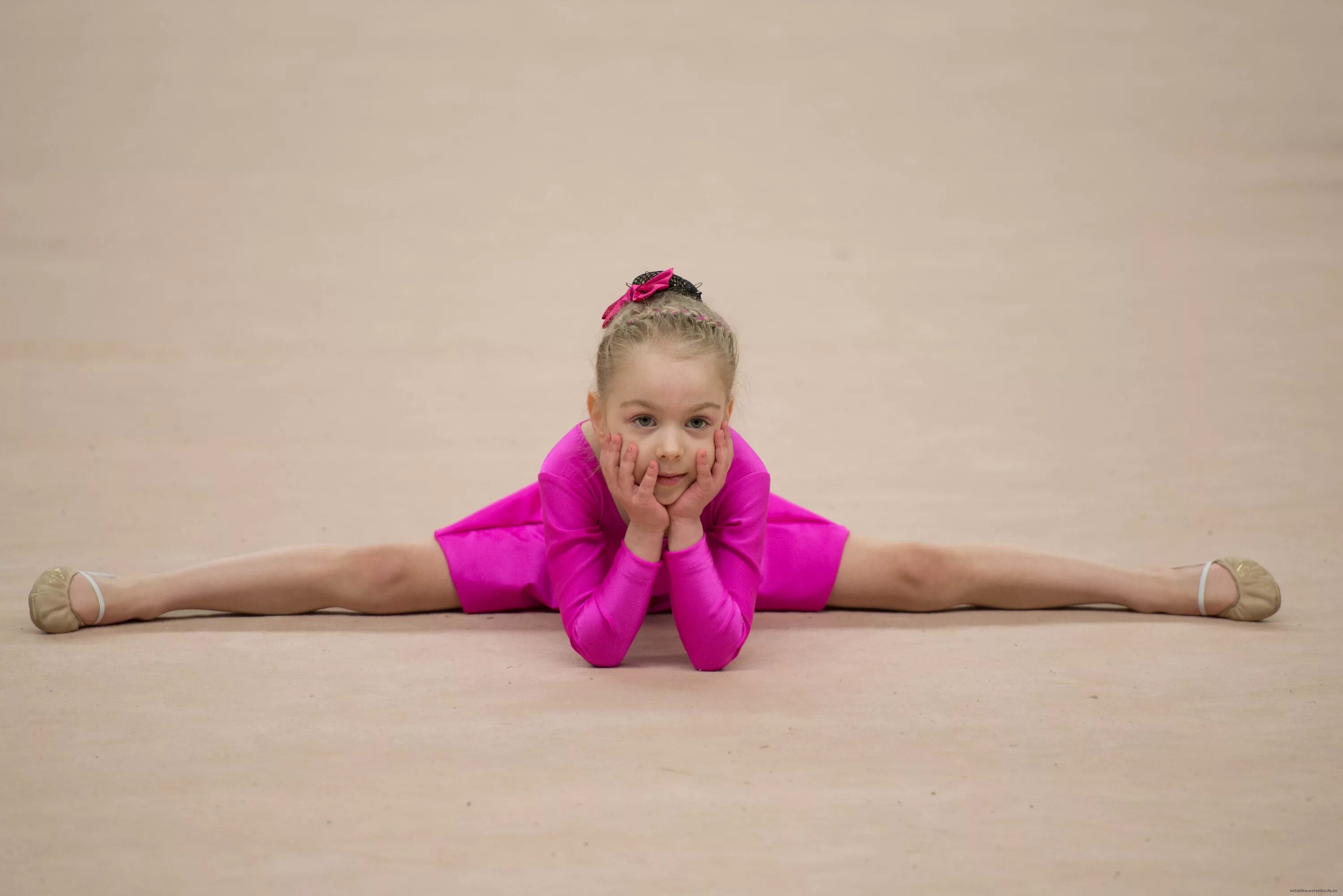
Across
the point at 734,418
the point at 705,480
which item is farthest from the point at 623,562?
the point at 734,418

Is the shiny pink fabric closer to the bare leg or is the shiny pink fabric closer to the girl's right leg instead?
the girl's right leg

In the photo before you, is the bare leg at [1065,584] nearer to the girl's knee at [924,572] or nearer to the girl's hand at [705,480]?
the girl's knee at [924,572]

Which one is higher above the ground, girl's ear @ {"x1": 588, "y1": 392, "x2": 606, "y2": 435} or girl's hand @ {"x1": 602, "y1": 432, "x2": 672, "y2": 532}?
girl's ear @ {"x1": 588, "y1": 392, "x2": 606, "y2": 435}

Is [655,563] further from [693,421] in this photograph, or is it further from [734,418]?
[734,418]

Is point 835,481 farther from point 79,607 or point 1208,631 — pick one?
point 79,607

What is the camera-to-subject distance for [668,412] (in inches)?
82.0

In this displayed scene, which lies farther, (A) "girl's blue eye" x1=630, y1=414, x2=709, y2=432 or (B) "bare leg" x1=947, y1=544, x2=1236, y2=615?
(B) "bare leg" x1=947, y1=544, x2=1236, y2=615

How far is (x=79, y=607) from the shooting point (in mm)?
2381

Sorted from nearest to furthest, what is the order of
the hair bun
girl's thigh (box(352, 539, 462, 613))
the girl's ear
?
the girl's ear < the hair bun < girl's thigh (box(352, 539, 462, 613))

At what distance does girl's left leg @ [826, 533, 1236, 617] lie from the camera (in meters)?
2.55

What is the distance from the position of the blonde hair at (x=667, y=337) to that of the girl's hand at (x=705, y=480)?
0.11 meters

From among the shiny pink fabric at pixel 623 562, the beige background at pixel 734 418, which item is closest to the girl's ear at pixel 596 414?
the shiny pink fabric at pixel 623 562

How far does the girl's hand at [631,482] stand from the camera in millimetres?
2070

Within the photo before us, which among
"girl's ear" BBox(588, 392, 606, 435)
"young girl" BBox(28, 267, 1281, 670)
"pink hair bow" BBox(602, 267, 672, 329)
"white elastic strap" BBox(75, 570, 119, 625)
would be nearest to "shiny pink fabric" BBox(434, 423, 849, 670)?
"young girl" BBox(28, 267, 1281, 670)
